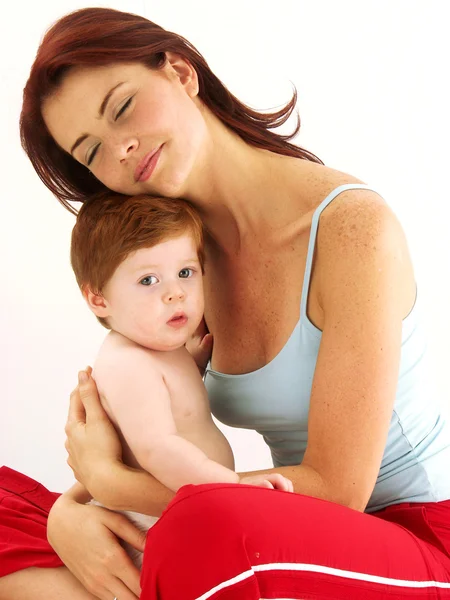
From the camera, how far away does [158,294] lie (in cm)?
172

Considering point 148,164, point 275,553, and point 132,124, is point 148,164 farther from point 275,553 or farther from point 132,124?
point 275,553

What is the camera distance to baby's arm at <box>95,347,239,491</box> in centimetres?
158

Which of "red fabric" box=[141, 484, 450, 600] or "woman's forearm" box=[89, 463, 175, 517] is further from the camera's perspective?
"woman's forearm" box=[89, 463, 175, 517]

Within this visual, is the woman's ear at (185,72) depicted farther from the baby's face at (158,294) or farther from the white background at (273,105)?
the white background at (273,105)

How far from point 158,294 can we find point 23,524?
59 cm

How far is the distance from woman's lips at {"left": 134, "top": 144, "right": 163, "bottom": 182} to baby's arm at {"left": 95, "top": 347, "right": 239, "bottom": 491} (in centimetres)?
33

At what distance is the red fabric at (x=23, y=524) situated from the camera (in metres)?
1.78

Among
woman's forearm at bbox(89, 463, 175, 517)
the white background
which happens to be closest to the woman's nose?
woman's forearm at bbox(89, 463, 175, 517)

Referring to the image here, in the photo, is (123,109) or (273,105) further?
(273,105)

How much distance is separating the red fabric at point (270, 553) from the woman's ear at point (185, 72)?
2.80 feet

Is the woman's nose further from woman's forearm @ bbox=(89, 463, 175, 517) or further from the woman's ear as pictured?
woman's forearm @ bbox=(89, 463, 175, 517)

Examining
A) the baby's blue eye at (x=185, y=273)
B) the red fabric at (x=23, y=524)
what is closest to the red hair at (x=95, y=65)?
the baby's blue eye at (x=185, y=273)

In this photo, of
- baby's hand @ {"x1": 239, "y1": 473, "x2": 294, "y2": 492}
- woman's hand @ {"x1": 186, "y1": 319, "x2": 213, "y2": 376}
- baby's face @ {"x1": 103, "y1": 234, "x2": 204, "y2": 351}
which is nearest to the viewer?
baby's hand @ {"x1": 239, "y1": 473, "x2": 294, "y2": 492}

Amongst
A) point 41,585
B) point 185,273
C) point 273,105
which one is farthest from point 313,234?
point 273,105
